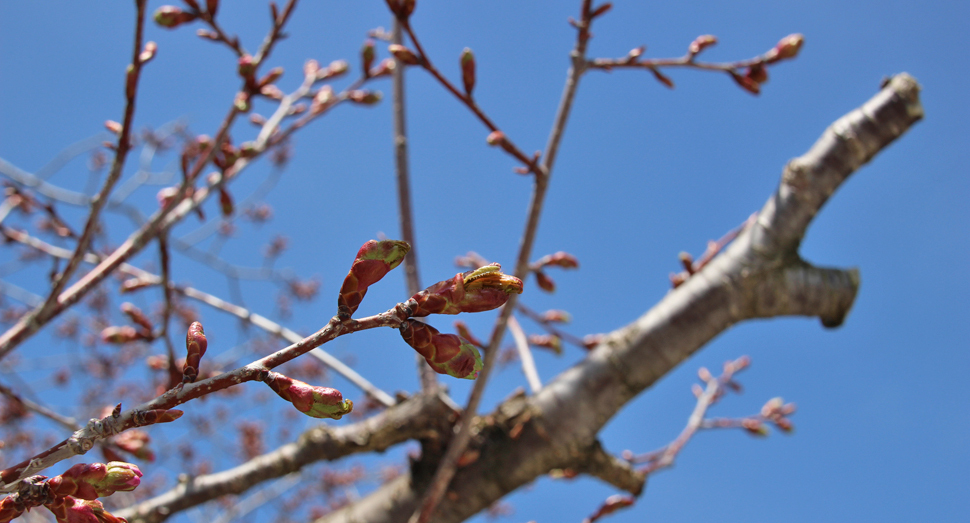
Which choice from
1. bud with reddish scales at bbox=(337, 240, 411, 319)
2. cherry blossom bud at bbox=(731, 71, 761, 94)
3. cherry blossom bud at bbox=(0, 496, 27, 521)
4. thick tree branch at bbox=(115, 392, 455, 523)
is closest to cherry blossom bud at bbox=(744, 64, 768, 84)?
cherry blossom bud at bbox=(731, 71, 761, 94)

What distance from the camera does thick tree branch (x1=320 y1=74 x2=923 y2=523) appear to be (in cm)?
233

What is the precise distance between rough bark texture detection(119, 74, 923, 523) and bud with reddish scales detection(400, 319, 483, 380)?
5.19 feet

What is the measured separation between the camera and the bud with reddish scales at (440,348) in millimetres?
769

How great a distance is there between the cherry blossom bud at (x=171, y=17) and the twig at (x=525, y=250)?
4.50 ft

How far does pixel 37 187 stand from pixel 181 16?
1878mm

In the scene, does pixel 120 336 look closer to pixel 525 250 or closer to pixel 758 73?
pixel 525 250

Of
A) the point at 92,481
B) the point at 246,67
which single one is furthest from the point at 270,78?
the point at 92,481

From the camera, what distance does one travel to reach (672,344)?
2400mm

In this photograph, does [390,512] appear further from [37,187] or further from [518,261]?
[37,187]

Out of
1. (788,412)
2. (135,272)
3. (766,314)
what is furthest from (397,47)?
(788,412)

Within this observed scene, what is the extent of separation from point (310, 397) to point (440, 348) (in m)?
0.18

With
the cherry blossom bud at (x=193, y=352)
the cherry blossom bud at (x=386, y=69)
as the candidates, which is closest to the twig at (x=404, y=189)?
the cherry blossom bud at (x=386, y=69)

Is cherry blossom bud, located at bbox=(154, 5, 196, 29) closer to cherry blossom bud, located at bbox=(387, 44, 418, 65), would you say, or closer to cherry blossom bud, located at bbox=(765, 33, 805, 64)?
cherry blossom bud, located at bbox=(387, 44, 418, 65)

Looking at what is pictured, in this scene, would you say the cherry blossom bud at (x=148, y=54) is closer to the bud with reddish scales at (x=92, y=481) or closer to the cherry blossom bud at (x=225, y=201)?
the cherry blossom bud at (x=225, y=201)
